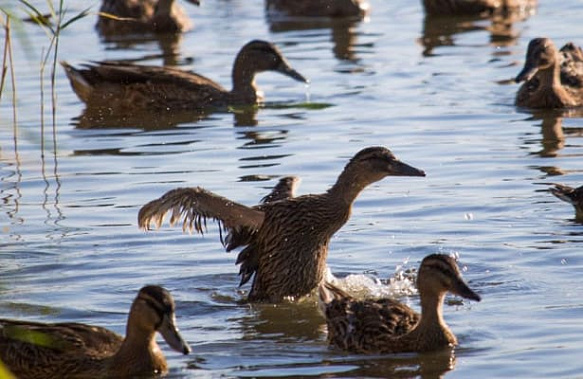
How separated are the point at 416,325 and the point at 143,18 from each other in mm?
13754

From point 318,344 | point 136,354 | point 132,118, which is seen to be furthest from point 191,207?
point 132,118

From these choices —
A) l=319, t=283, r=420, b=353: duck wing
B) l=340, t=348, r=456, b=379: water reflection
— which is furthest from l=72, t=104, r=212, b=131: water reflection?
l=340, t=348, r=456, b=379: water reflection

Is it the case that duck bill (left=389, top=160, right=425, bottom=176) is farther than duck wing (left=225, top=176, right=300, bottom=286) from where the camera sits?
No

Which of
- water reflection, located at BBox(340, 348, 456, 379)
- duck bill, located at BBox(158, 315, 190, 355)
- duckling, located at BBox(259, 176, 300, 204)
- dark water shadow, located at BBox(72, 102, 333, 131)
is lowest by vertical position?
dark water shadow, located at BBox(72, 102, 333, 131)

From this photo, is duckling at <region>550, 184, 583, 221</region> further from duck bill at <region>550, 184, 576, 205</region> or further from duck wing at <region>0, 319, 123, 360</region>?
duck wing at <region>0, 319, 123, 360</region>

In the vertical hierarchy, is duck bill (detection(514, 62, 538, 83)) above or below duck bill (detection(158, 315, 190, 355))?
below

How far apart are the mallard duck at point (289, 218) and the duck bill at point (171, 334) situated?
2035mm

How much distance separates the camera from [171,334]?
26.1 feet

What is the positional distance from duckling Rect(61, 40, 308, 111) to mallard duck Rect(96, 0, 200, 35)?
4576 millimetres

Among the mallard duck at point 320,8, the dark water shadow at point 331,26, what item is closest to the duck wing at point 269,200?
the dark water shadow at point 331,26

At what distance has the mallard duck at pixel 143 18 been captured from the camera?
21.6 meters

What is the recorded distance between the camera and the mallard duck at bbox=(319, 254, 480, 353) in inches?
344

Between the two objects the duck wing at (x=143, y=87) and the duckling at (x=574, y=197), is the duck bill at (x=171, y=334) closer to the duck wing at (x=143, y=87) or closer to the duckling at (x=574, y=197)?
the duckling at (x=574, y=197)

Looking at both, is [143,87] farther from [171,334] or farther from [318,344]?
[171,334]
